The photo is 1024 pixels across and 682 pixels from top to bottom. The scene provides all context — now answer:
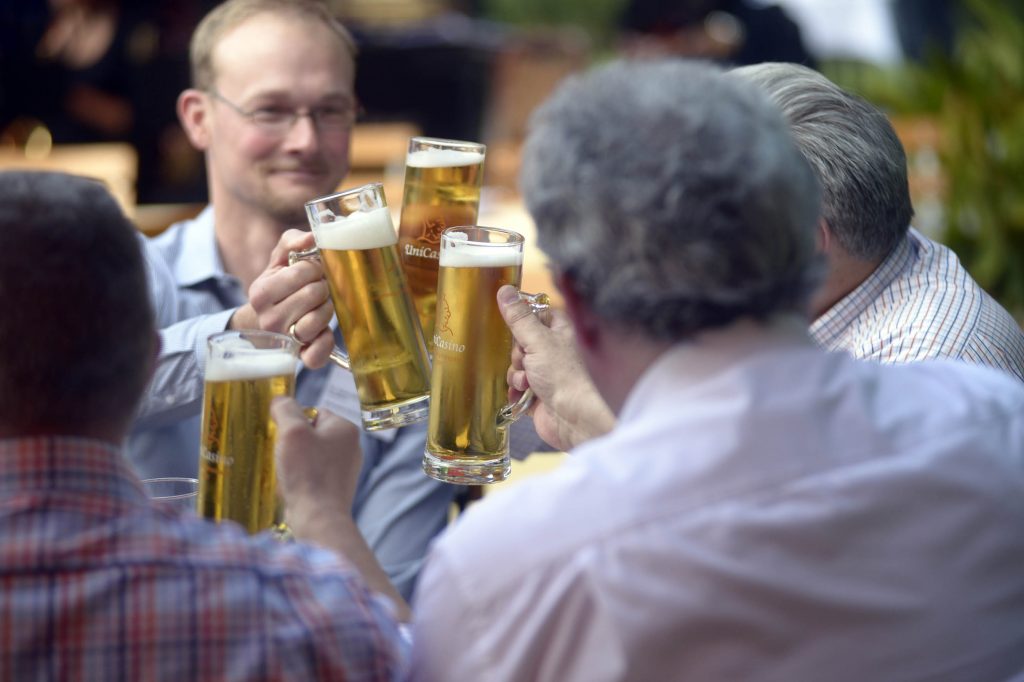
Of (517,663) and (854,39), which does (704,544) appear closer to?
(517,663)

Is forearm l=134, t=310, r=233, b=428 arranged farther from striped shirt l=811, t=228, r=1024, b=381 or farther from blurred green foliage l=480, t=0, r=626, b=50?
blurred green foliage l=480, t=0, r=626, b=50

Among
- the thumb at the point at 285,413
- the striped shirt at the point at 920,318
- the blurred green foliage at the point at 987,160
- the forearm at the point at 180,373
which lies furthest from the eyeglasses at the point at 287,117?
the blurred green foliage at the point at 987,160

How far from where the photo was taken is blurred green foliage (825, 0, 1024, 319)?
4715 millimetres

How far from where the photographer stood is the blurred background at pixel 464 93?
480 centimetres

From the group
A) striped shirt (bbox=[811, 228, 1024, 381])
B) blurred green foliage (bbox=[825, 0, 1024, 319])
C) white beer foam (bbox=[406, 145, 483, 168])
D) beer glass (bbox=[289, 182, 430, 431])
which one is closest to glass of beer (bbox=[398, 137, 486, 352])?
white beer foam (bbox=[406, 145, 483, 168])

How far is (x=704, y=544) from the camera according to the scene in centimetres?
100

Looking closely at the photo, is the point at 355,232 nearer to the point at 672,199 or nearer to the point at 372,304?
the point at 372,304

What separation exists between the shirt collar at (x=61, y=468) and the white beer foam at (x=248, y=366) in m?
0.24

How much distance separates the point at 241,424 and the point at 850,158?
0.99 metres

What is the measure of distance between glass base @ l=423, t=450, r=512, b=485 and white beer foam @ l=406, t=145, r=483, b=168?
41cm

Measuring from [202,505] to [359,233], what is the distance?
16.1 inches

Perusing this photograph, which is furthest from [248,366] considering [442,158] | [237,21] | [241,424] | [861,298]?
[237,21]

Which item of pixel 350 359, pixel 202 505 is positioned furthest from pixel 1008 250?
pixel 202 505

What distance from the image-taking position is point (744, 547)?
1.00 metres
